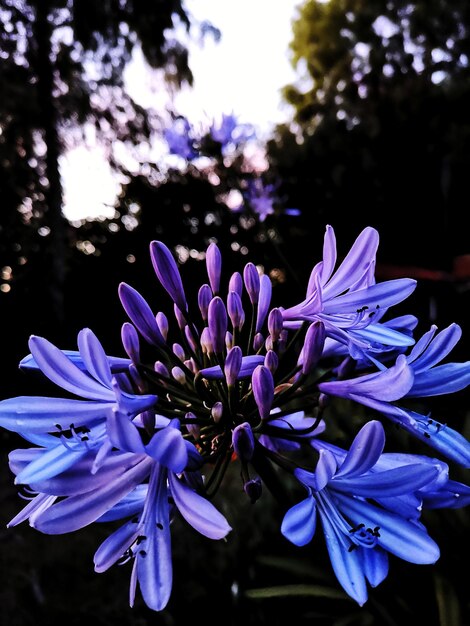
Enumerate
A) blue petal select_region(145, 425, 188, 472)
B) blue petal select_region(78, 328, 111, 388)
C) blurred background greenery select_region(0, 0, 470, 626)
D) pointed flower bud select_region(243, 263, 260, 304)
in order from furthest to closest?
blurred background greenery select_region(0, 0, 470, 626) < pointed flower bud select_region(243, 263, 260, 304) < blue petal select_region(78, 328, 111, 388) < blue petal select_region(145, 425, 188, 472)

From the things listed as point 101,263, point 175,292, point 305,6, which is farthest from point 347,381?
point 305,6

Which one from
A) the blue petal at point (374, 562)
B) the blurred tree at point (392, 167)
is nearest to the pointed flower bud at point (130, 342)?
the blue petal at point (374, 562)

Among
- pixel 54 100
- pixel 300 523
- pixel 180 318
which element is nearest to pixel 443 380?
pixel 300 523

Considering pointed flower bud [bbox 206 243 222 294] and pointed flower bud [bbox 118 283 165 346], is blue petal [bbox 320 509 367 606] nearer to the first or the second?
pointed flower bud [bbox 118 283 165 346]

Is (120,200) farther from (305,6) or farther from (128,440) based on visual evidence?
(305,6)

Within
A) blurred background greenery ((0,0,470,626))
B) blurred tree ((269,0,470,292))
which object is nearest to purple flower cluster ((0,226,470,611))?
blurred background greenery ((0,0,470,626))

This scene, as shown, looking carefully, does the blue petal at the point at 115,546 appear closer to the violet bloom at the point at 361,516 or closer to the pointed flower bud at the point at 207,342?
the violet bloom at the point at 361,516

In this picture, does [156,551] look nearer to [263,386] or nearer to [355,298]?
[263,386]

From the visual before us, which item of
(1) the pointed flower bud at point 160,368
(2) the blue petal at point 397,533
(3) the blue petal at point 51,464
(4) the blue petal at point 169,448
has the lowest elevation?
(2) the blue petal at point 397,533
